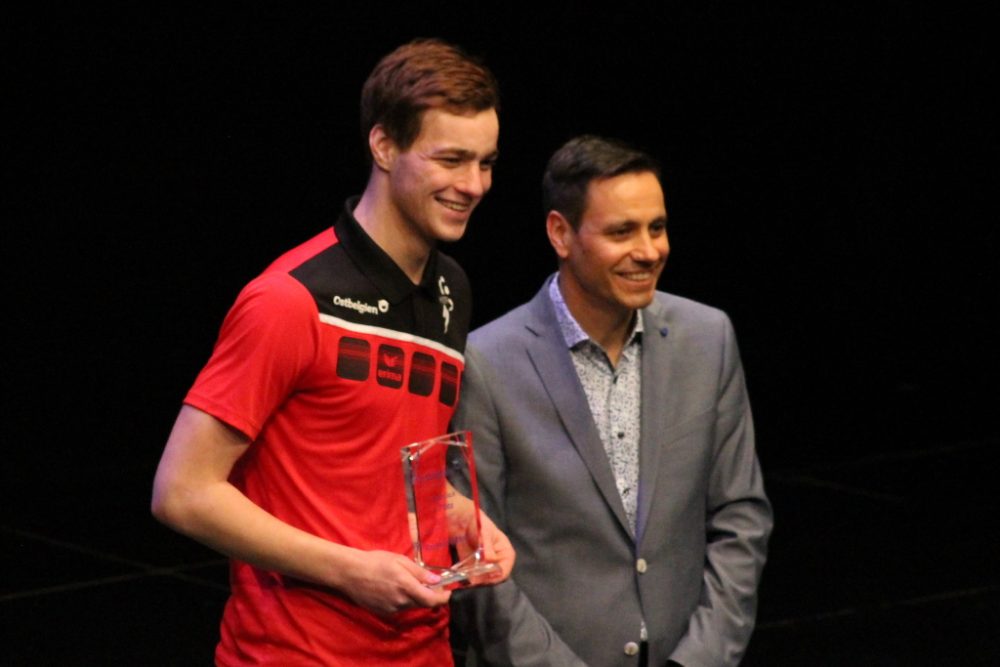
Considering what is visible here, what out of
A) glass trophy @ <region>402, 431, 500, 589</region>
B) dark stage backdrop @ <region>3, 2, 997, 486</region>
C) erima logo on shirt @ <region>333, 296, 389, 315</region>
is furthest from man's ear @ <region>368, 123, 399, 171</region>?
dark stage backdrop @ <region>3, 2, 997, 486</region>

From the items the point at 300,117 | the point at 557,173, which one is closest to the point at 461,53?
the point at 557,173

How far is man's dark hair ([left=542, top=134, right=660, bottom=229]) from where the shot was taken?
128 inches

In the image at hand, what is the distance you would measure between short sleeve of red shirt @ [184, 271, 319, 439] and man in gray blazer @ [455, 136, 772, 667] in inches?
28.6

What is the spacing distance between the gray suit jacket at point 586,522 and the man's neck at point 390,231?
1.80 feet

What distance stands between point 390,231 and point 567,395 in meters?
0.71

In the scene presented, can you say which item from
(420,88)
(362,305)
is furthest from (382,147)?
(362,305)

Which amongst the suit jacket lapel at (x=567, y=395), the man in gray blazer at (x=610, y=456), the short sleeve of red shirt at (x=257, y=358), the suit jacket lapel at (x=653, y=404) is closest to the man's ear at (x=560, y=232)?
the man in gray blazer at (x=610, y=456)

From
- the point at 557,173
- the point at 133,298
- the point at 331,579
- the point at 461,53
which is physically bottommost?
the point at 133,298

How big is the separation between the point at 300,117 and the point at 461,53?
220 inches

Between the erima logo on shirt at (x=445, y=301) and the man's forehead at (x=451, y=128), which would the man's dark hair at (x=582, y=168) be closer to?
the erima logo on shirt at (x=445, y=301)

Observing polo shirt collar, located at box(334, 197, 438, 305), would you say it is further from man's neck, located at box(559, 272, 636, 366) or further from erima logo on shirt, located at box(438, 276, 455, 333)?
man's neck, located at box(559, 272, 636, 366)

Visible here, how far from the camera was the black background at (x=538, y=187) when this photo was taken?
771 centimetres

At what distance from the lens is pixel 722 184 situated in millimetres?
9562

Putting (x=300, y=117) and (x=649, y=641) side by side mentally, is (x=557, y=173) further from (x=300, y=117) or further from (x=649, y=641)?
(x=300, y=117)
